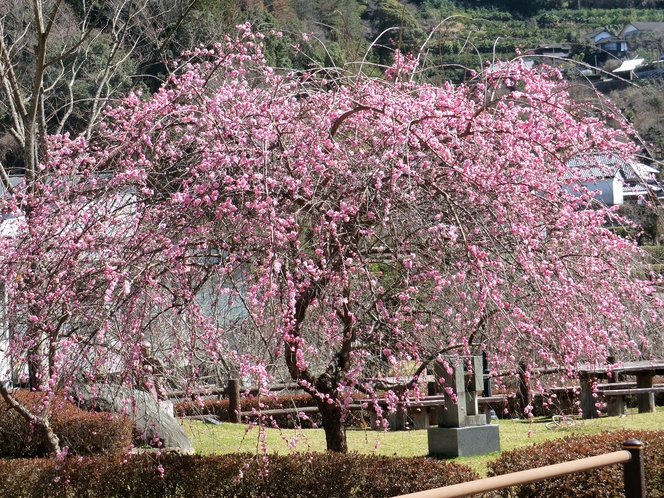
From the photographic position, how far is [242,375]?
4957 mm

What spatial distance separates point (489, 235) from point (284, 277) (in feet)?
4.26

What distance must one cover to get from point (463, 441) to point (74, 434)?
4.65 m

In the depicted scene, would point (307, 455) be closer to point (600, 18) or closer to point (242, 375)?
point (242, 375)

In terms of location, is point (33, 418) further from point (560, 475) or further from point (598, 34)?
point (598, 34)

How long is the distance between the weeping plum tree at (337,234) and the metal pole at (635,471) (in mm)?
1398

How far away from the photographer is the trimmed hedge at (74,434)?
972cm

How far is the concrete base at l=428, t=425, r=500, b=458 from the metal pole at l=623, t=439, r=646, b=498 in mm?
6153

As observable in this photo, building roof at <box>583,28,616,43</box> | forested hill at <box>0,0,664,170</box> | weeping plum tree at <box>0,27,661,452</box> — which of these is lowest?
weeping plum tree at <box>0,27,661,452</box>

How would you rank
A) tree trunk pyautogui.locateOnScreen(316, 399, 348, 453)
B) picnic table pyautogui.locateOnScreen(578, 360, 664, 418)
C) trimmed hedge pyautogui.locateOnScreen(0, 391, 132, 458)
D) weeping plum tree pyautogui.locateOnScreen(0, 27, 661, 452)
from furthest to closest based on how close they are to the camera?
1. picnic table pyautogui.locateOnScreen(578, 360, 664, 418)
2. trimmed hedge pyautogui.locateOnScreen(0, 391, 132, 458)
3. tree trunk pyautogui.locateOnScreen(316, 399, 348, 453)
4. weeping plum tree pyautogui.locateOnScreen(0, 27, 661, 452)

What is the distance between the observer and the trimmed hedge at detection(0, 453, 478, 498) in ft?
19.9

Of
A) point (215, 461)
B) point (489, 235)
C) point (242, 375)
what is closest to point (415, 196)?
point (489, 235)

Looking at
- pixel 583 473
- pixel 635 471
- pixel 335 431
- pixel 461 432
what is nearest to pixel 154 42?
pixel 461 432

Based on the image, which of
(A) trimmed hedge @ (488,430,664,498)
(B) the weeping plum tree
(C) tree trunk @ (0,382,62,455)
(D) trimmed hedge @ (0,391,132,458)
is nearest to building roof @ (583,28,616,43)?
(D) trimmed hedge @ (0,391,132,458)

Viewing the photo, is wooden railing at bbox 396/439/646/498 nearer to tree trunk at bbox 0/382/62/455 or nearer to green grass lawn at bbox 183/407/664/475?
tree trunk at bbox 0/382/62/455
